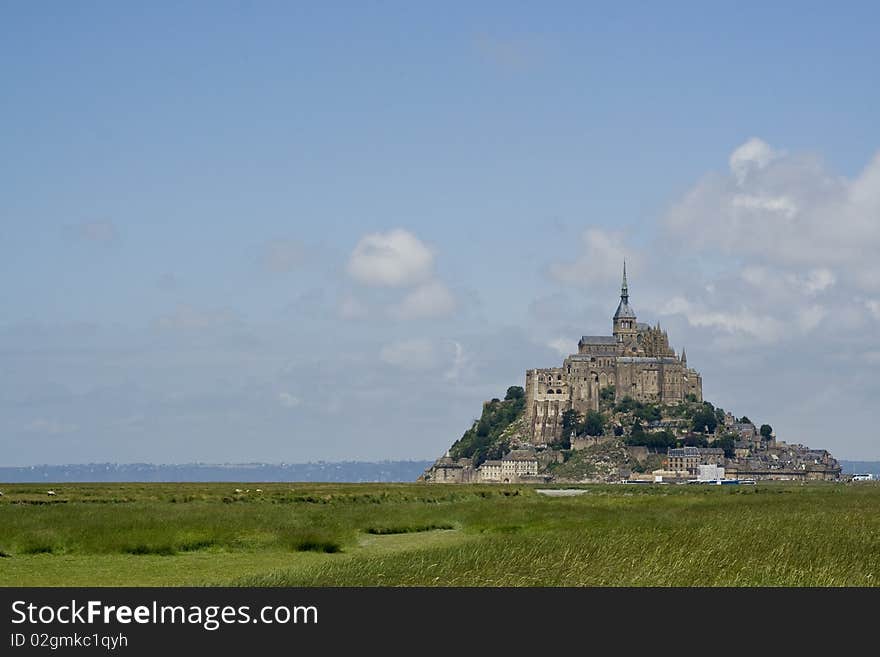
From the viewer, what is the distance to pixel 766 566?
26281mm

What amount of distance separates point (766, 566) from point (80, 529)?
18465 millimetres
